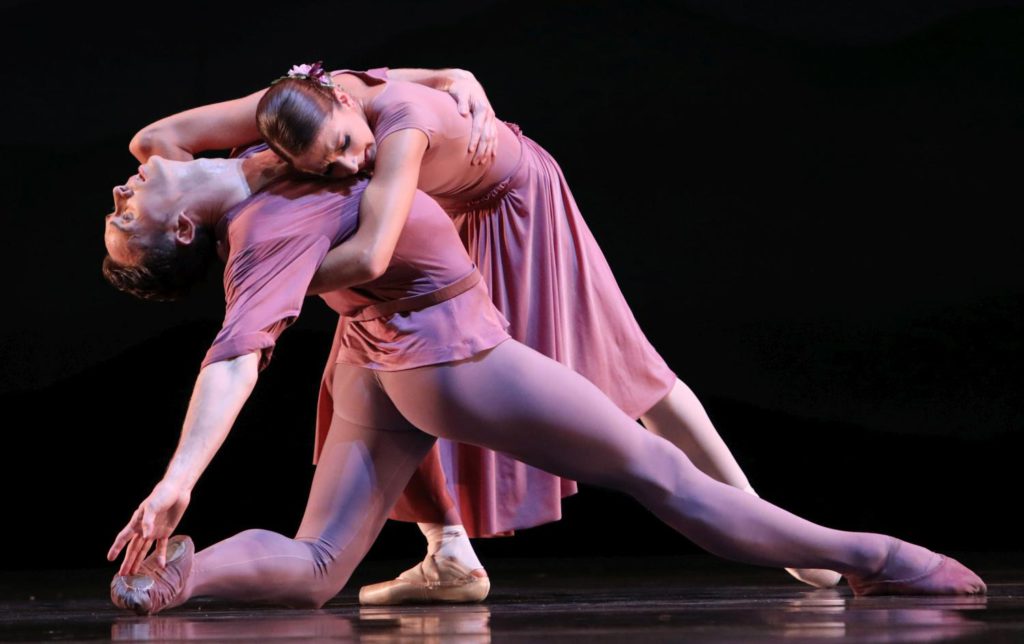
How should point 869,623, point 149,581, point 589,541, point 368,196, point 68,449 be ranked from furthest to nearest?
point 589,541
point 68,449
point 368,196
point 149,581
point 869,623

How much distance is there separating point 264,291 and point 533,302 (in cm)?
69

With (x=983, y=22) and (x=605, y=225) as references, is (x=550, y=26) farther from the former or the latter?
(x=983, y=22)

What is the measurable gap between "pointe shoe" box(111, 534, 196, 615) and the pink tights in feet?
0.09

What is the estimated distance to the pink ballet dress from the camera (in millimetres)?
2182

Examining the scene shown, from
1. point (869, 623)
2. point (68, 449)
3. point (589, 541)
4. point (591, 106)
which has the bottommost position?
point (589, 541)

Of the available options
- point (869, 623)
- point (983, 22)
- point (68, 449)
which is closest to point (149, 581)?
point (869, 623)

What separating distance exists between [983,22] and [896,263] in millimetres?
729

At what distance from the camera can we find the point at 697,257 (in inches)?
148

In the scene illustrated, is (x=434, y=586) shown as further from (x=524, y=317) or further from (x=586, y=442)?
(x=586, y=442)

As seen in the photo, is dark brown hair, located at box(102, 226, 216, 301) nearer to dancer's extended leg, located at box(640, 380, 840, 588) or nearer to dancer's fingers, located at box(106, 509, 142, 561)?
dancer's fingers, located at box(106, 509, 142, 561)

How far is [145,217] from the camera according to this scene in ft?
5.73

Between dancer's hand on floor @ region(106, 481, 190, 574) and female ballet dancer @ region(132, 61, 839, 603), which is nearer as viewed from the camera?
dancer's hand on floor @ region(106, 481, 190, 574)

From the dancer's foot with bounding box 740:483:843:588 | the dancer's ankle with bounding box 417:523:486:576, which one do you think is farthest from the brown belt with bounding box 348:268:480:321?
the dancer's foot with bounding box 740:483:843:588

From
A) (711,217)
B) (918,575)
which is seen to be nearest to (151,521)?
(918,575)
